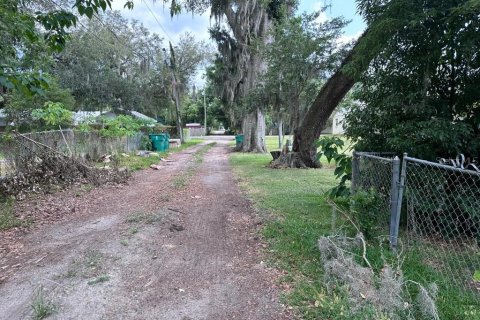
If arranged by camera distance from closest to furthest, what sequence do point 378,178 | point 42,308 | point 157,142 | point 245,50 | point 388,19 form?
point 42,308
point 388,19
point 378,178
point 245,50
point 157,142

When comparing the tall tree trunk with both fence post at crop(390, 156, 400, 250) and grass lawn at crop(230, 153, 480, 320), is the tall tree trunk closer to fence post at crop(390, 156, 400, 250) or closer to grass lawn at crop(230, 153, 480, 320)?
grass lawn at crop(230, 153, 480, 320)

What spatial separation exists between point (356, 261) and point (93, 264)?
9.19 feet

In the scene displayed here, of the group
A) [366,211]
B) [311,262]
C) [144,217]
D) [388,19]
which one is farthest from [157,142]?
[311,262]

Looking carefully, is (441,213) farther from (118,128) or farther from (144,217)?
(118,128)

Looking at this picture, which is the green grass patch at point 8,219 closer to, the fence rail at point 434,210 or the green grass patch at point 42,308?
the green grass patch at point 42,308

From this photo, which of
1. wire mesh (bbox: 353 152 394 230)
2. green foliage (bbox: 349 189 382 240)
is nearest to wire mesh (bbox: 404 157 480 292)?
wire mesh (bbox: 353 152 394 230)

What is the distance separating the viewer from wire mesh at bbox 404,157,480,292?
3.87m

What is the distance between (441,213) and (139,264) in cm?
369

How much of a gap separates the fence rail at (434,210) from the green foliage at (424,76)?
353 mm

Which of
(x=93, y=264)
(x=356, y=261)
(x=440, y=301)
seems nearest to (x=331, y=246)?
(x=356, y=261)

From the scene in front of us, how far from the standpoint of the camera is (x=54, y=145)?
8.32 metres

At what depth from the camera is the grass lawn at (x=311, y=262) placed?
2688mm

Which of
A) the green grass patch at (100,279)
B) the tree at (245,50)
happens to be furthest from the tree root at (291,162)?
the green grass patch at (100,279)

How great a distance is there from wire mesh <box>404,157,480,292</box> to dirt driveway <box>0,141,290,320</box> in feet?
6.36
